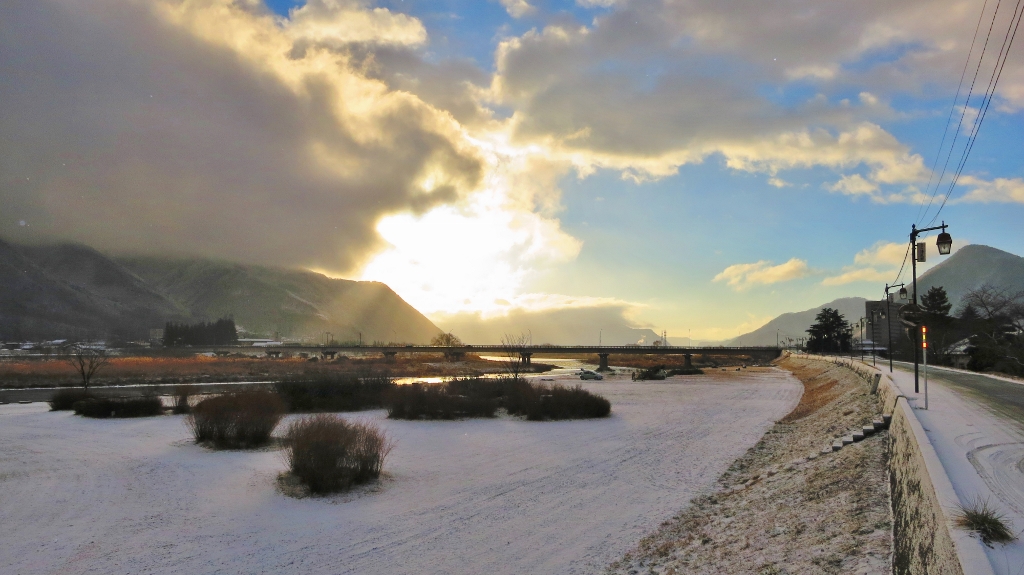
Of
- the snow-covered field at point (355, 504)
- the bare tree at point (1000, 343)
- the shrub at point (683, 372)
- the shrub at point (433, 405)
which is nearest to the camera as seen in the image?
the snow-covered field at point (355, 504)

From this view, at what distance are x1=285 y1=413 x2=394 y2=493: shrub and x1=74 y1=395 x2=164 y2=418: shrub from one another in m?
18.5

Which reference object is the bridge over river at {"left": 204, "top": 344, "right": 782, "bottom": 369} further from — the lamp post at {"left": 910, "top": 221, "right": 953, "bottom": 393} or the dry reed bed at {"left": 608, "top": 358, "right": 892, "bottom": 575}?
the dry reed bed at {"left": 608, "top": 358, "right": 892, "bottom": 575}

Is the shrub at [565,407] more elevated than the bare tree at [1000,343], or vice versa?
the bare tree at [1000,343]

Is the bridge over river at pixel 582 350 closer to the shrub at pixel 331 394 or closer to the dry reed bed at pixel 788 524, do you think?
the shrub at pixel 331 394

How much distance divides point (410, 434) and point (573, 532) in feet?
48.3

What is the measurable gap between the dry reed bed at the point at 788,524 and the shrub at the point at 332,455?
27.0 feet

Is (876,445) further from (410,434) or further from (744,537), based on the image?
(410,434)

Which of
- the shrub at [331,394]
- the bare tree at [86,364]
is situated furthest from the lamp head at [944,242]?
the bare tree at [86,364]

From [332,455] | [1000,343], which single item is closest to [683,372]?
[1000,343]

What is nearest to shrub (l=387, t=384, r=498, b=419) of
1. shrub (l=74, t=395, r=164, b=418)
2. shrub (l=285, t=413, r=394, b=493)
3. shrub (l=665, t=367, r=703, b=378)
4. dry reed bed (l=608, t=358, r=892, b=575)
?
shrub (l=74, t=395, r=164, b=418)

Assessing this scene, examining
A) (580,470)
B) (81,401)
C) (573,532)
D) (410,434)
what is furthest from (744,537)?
(81,401)

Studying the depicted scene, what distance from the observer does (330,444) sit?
1620cm

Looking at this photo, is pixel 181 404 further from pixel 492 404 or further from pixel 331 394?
pixel 492 404

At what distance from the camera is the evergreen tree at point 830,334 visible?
134000mm
